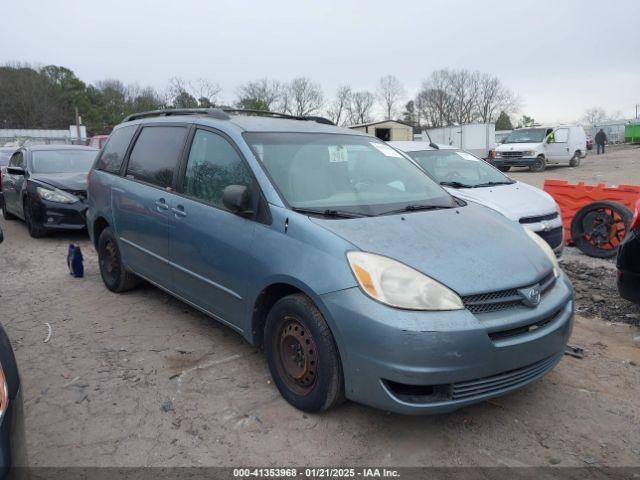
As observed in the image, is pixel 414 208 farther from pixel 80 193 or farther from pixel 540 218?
pixel 80 193

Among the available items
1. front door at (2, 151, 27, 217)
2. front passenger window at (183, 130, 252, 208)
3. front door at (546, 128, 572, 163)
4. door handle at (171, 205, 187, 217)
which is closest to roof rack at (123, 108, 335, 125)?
front passenger window at (183, 130, 252, 208)

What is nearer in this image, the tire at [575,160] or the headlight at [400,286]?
the headlight at [400,286]

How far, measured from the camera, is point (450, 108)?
90875 millimetres

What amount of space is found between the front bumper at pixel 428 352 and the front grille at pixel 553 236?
11.1 ft

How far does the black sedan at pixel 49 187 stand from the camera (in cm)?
795

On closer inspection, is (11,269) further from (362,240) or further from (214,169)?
(362,240)

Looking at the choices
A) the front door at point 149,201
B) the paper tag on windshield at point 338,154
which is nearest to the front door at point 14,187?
the front door at point 149,201

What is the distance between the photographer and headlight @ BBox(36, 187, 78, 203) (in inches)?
312

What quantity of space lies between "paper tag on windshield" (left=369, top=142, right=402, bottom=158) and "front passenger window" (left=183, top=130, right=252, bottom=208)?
1.28m

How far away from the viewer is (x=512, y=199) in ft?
20.7

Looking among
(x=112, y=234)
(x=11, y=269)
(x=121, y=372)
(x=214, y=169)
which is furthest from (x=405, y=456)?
(x=11, y=269)

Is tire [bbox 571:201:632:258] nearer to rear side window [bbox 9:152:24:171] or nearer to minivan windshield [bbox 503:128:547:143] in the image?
rear side window [bbox 9:152:24:171]

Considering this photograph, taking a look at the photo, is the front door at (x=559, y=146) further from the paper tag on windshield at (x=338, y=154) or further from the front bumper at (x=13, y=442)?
the front bumper at (x=13, y=442)

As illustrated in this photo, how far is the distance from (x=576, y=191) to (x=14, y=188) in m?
9.49
